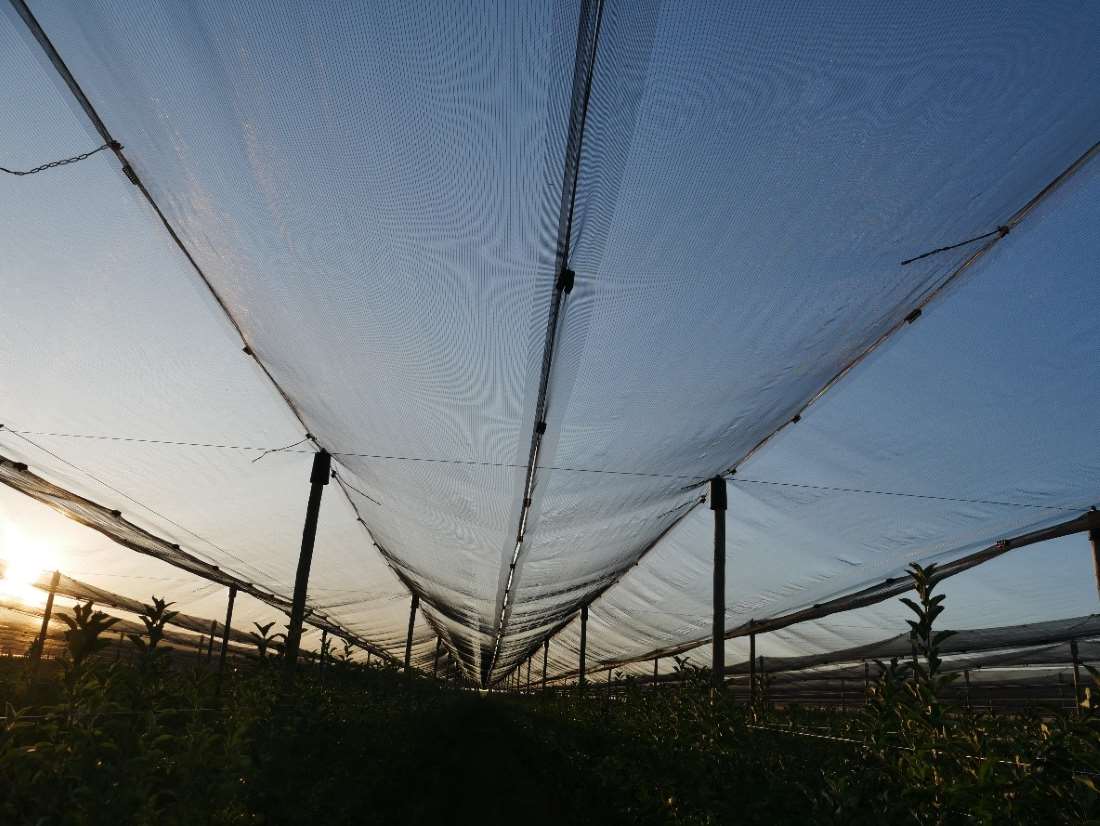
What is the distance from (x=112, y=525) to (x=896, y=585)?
10191mm

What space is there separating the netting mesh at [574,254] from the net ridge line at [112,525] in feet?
0.42

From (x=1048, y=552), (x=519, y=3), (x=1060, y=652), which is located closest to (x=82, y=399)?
(x=519, y=3)

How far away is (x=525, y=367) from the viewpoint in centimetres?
491

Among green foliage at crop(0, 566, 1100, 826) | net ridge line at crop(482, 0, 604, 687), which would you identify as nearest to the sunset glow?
green foliage at crop(0, 566, 1100, 826)

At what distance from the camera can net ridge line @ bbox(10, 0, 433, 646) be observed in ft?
9.10

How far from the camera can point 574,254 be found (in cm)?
364

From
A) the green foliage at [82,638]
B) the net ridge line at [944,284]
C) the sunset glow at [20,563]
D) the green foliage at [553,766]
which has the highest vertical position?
the net ridge line at [944,284]

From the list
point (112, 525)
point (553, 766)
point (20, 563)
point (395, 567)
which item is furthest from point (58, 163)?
point (20, 563)

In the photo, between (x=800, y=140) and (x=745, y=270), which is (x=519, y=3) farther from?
(x=745, y=270)

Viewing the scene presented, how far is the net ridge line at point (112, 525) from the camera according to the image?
7.50 metres

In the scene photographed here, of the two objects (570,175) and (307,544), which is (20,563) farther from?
(570,175)

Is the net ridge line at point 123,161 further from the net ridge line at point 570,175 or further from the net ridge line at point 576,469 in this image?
the net ridge line at point 570,175

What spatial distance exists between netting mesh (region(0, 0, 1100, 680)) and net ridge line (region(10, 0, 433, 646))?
5 cm

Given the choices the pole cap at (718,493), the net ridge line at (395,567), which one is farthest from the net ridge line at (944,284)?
the net ridge line at (395,567)
